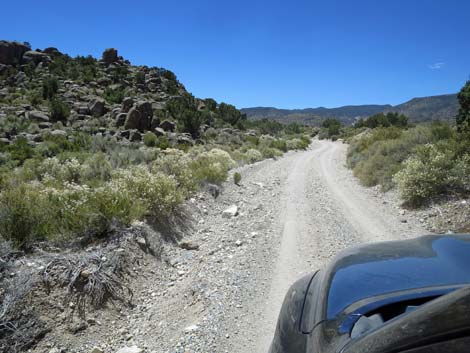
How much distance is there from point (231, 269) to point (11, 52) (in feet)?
181

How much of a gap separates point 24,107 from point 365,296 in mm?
35950

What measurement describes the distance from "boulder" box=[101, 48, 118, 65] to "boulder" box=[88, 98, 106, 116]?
80.9 ft

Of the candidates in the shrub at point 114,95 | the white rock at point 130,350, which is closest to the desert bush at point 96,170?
the white rock at point 130,350

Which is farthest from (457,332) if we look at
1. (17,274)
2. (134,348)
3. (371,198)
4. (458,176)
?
(371,198)

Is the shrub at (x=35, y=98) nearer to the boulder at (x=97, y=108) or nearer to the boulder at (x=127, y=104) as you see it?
the boulder at (x=97, y=108)

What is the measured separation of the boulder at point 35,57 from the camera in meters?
46.5

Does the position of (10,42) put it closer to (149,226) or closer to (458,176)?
(149,226)

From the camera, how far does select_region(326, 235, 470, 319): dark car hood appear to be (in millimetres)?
1753

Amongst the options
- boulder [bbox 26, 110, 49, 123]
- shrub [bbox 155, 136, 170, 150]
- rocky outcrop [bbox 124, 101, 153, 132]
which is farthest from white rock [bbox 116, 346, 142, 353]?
boulder [bbox 26, 110, 49, 123]

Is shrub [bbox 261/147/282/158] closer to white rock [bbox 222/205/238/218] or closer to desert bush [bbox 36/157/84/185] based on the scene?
desert bush [bbox 36/157/84/185]

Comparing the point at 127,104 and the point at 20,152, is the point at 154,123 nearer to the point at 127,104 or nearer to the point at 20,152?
the point at 127,104

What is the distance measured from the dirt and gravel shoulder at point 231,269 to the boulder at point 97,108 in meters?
27.5

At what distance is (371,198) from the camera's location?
32.8 ft

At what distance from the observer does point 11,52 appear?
46.0m
